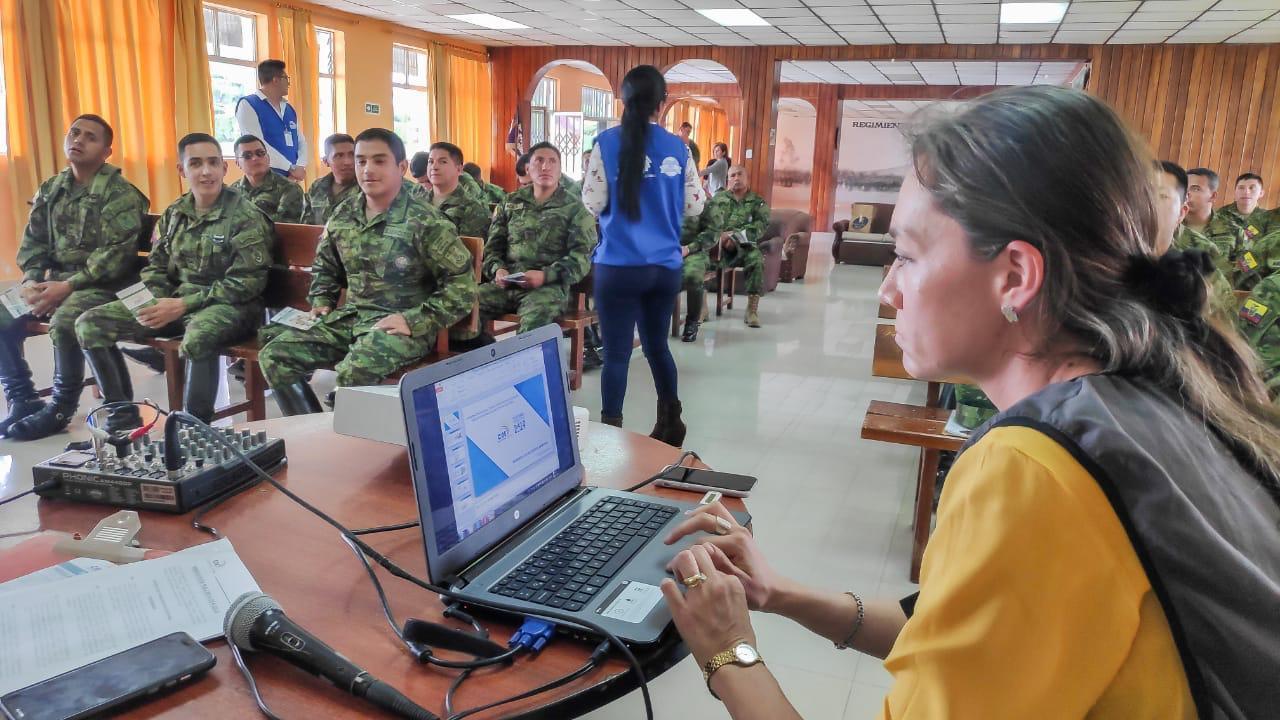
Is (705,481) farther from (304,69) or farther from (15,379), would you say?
(304,69)

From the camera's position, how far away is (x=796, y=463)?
3596mm

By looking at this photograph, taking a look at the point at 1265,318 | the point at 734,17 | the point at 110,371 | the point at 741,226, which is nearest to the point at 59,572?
the point at 110,371

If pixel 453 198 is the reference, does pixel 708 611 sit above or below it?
below

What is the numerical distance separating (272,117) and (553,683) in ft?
18.8

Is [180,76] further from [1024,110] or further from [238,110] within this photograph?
[1024,110]

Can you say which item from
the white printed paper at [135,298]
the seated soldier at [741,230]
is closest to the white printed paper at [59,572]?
the white printed paper at [135,298]

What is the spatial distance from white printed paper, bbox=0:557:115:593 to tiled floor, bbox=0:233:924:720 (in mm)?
163

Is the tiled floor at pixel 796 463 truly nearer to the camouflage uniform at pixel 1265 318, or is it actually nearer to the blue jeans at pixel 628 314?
the blue jeans at pixel 628 314

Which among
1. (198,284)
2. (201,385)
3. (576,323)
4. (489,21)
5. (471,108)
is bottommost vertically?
(201,385)

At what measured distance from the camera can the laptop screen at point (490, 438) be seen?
1008 millimetres

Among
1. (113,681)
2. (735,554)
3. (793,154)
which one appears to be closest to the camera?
(113,681)

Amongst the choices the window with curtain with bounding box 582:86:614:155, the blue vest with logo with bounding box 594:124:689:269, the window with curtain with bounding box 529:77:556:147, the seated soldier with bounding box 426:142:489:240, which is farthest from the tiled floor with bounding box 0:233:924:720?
the window with curtain with bounding box 582:86:614:155

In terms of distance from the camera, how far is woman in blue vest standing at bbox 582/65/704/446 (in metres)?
3.15

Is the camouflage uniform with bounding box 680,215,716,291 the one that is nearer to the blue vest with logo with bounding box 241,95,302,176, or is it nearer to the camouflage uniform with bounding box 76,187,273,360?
the blue vest with logo with bounding box 241,95,302,176
